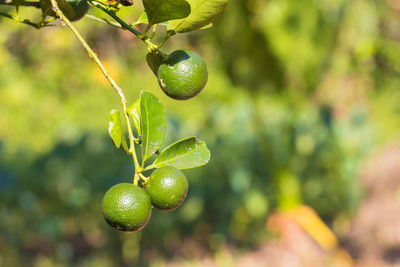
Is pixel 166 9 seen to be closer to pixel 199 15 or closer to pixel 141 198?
pixel 199 15

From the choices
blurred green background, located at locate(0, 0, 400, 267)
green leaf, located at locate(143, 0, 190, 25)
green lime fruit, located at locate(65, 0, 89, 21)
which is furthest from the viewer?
blurred green background, located at locate(0, 0, 400, 267)

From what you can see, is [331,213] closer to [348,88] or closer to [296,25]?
[296,25]

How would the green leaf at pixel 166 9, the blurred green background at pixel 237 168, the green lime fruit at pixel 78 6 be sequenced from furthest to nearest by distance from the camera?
the blurred green background at pixel 237 168 < the green lime fruit at pixel 78 6 < the green leaf at pixel 166 9

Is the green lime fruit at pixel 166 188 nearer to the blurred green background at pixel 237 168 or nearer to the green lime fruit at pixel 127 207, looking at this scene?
the green lime fruit at pixel 127 207

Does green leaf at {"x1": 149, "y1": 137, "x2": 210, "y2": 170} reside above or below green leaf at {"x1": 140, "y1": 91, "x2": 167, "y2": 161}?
below

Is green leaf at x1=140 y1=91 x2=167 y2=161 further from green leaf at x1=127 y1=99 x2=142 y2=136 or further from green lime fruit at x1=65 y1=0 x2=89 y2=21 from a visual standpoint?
green lime fruit at x1=65 y1=0 x2=89 y2=21

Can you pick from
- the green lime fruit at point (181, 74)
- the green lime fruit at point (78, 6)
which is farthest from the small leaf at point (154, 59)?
the green lime fruit at point (78, 6)

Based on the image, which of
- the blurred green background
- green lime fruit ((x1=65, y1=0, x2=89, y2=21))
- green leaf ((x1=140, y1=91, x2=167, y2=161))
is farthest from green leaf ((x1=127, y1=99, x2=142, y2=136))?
the blurred green background

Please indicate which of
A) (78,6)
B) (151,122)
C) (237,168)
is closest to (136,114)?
(151,122)
